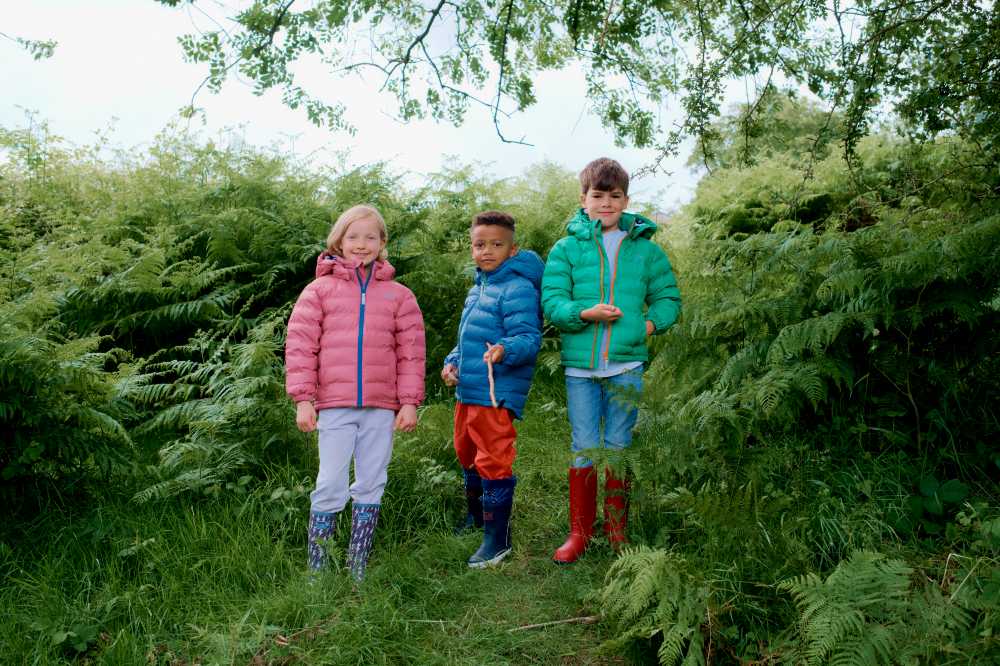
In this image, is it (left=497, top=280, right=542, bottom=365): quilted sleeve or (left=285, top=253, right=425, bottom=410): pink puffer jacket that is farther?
(left=497, top=280, right=542, bottom=365): quilted sleeve

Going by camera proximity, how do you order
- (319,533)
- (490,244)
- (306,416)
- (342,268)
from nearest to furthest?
(306,416) < (319,533) < (342,268) < (490,244)

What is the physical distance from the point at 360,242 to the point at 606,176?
132cm

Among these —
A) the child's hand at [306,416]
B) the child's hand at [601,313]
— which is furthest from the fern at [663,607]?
the child's hand at [306,416]

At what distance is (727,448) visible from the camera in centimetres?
372

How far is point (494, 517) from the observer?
402cm

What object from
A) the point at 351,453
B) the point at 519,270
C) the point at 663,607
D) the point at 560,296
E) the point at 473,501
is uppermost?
the point at 519,270

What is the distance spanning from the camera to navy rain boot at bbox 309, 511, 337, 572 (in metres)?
3.74

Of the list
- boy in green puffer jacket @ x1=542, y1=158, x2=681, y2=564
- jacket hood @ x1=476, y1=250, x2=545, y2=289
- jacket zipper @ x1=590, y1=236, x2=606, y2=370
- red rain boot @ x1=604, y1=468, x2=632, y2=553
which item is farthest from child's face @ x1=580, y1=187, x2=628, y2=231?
red rain boot @ x1=604, y1=468, x2=632, y2=553

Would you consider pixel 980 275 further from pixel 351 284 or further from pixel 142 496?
pixel 142 496

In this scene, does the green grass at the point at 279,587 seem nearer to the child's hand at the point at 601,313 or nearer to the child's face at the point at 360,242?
the child's hand at the point at 601,313

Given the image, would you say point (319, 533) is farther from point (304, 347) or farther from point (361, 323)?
point (361, 323)

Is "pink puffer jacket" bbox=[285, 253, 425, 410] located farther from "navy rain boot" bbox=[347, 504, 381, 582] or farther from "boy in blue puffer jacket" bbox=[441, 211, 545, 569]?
"navy rain boot" bbox=[347, 504, 381, 582]

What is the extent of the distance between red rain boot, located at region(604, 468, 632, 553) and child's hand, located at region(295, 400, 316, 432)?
1.47 meters

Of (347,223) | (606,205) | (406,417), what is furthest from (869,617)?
(347,223)
